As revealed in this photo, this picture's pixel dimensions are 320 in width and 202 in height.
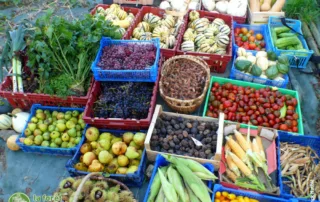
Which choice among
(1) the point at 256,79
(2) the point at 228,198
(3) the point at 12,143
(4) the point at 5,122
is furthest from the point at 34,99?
(1) the point at 256,79

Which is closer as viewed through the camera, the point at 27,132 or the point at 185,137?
the point at 185,137

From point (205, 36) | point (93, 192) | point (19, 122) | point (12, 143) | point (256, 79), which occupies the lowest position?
point (12, 143)

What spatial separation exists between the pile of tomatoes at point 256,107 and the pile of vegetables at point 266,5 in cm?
204

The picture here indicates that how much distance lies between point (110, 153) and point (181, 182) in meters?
0.90

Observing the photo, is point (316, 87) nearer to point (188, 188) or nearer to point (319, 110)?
point (319, 110)

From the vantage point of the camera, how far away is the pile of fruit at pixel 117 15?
15.3 ft

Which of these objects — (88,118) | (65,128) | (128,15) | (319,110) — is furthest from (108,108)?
(319,110)

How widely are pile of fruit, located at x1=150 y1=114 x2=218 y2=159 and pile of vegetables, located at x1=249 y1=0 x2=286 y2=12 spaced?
289 centimetres

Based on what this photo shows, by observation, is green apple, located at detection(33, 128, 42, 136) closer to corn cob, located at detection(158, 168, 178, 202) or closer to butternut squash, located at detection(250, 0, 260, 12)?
corn cob, located at detection(158, 168, 178, 202)

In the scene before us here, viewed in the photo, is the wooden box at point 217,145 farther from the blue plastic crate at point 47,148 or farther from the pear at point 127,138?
the blue plastic crate at point 47,148

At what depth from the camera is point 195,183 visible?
2631mm

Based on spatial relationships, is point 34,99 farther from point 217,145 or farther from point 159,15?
point 159,15

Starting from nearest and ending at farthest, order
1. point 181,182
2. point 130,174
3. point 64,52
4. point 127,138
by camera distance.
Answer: point 181,182, point 130,174, point 127,138, point 64,52

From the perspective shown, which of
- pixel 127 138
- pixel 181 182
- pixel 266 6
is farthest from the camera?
pixel 266 6
